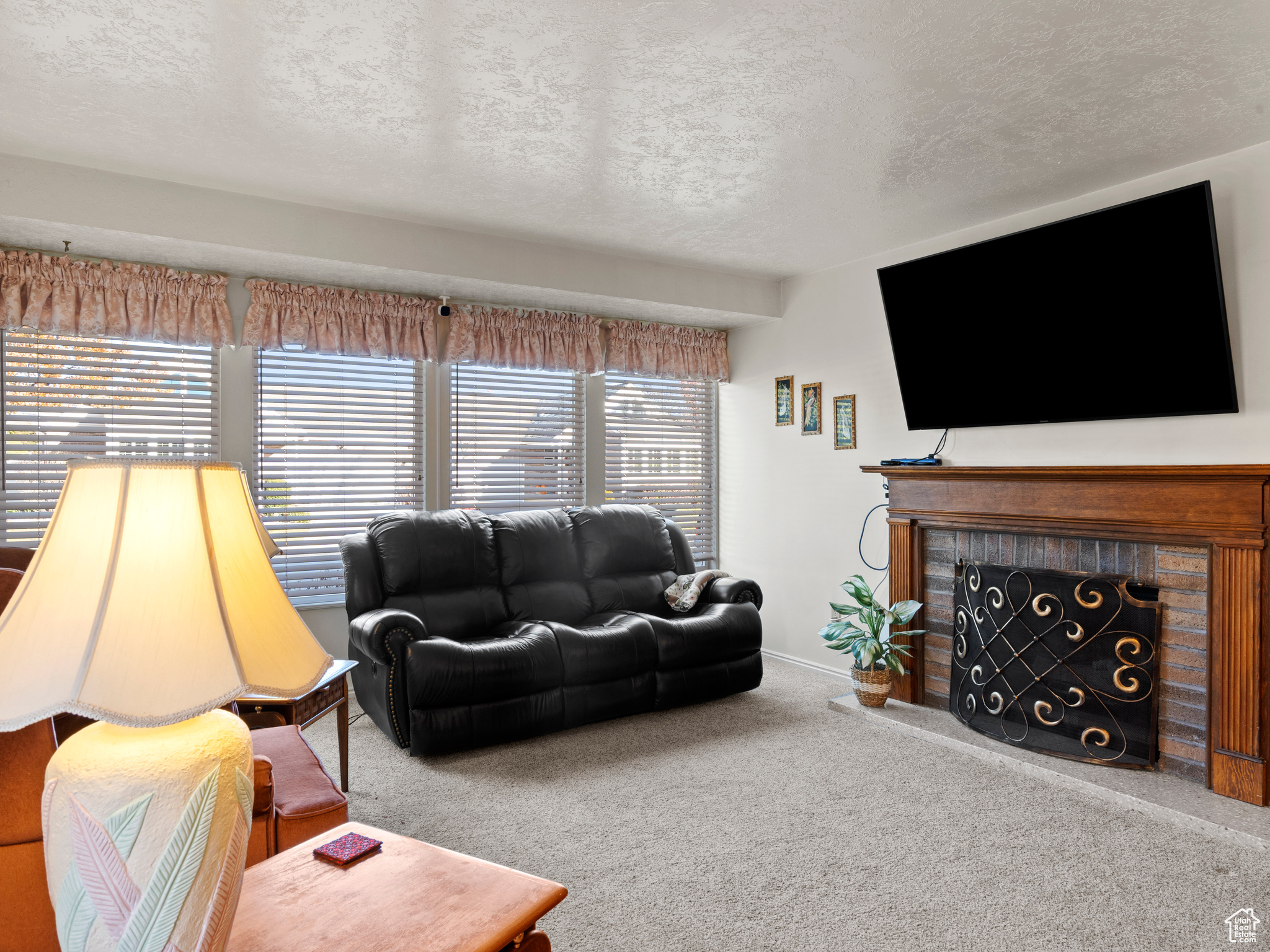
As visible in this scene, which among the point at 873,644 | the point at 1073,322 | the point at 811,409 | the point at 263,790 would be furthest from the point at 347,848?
the point at 811,409

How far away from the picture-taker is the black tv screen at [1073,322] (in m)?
3.00

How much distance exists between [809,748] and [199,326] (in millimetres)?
3639

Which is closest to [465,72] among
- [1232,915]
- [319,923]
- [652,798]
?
[319,923]

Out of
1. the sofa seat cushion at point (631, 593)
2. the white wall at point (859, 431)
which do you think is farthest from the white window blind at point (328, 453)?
the white wall at point (859, 431)

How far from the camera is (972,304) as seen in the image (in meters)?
3.71

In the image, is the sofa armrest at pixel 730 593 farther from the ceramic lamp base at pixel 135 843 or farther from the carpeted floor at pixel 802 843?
the ceramic lamp base at pixel 135 843

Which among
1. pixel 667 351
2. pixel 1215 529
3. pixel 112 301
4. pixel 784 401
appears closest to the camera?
pixel 1215 529

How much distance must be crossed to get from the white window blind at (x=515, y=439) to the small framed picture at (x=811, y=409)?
1.50 meters

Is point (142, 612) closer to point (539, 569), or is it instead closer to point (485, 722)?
point (485, 722)

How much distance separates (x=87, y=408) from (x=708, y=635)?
3296mm

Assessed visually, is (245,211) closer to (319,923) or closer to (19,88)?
(19,88)

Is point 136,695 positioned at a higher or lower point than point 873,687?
higher

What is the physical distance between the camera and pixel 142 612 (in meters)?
0.96

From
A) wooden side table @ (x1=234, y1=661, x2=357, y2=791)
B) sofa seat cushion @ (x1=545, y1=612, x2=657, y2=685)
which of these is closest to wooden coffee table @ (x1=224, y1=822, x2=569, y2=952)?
wooden side table @ (x1=234, y1=661, x2=357, y2=791)
